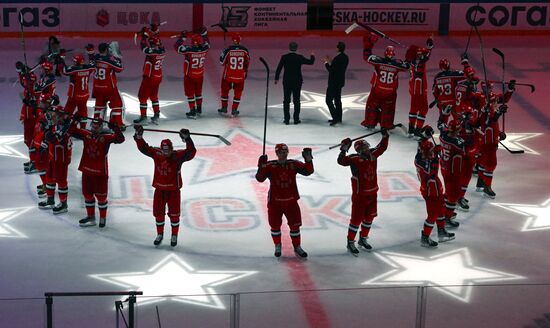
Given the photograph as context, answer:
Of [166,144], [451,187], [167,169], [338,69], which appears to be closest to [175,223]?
[167,169]

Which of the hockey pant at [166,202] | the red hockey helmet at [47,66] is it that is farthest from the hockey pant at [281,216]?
the red hockey helmet at [47,66]

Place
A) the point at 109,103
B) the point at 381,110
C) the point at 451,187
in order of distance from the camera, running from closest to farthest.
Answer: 1. the point at 451,187
2. the point at 109,103
3. the point at 381,110

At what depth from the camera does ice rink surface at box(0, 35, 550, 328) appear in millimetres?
→ 9414

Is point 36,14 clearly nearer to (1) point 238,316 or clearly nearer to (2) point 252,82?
(2) point 252,82

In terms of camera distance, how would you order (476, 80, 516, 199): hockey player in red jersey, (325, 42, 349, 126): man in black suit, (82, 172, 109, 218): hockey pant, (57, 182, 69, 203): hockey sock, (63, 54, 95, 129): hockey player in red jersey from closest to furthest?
1. (82, 172, 109, 218): hockey pant
2. (57, 182, 69, 203): hockey sock
3. (476, 80, 516, 199): hockey player in red jersey
4. (63, 54, 95, 129): hockey player in red jersey
5. (325, 42, 349, 126): man in black suit

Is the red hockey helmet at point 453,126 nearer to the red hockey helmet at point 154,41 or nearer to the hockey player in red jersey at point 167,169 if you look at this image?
the hockey player in red jersey at point 167,169

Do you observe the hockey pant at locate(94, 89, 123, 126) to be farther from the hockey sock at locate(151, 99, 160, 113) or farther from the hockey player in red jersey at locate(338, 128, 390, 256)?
the hockey player in red jersey at locate(338, 128, 390, 256)

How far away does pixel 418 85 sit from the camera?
17.6 m

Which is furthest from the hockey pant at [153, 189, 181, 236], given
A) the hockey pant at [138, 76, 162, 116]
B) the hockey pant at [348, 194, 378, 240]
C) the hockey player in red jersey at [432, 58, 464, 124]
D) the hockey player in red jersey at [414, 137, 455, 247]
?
the hockey pant at [138, 76, 162, 116]

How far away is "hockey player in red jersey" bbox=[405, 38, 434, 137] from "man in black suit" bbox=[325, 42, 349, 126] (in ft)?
3.55

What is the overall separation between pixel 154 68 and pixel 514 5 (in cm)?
1099

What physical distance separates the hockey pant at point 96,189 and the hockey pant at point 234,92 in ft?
19.0

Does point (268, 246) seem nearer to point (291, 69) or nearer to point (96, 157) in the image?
point (96, 157)

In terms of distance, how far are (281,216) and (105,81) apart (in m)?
5.93
